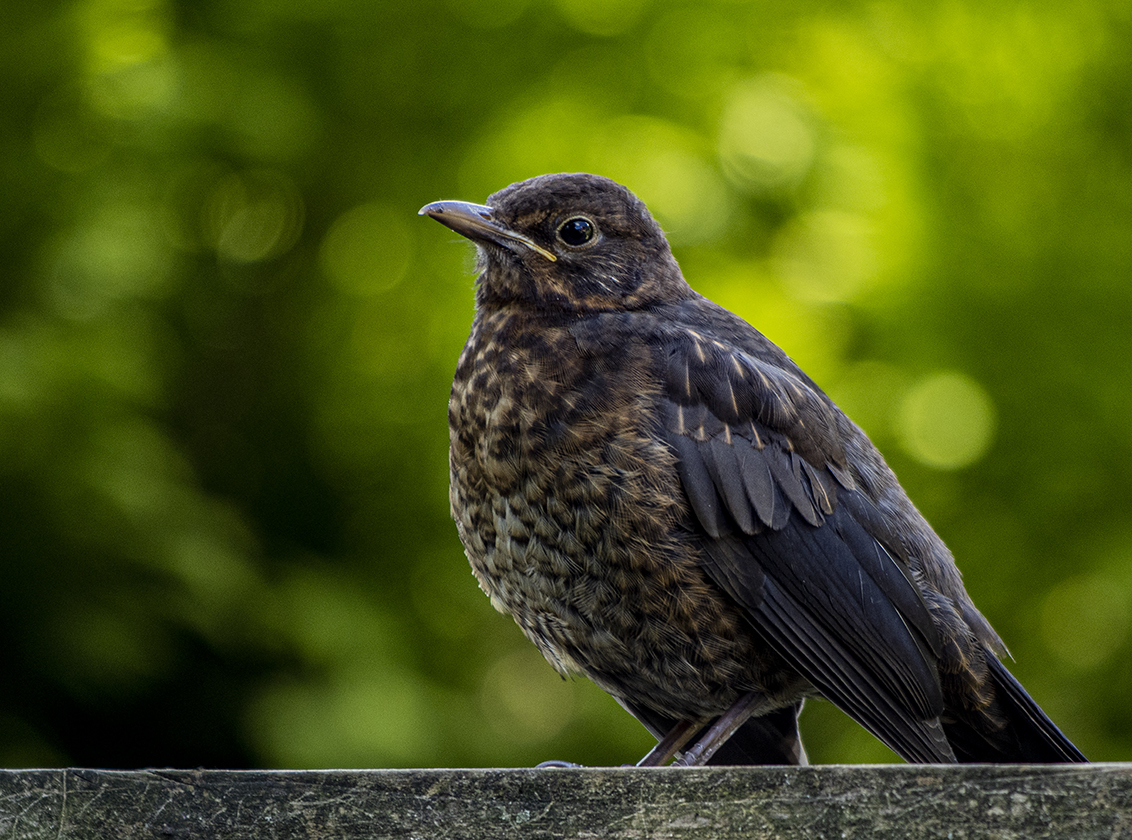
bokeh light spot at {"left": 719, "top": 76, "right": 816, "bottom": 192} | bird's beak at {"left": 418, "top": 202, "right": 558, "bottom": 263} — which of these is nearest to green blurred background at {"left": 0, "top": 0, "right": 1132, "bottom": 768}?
bokeh light spot at {"left": 719, "top": 76, "right": 816, "bottom": 192}

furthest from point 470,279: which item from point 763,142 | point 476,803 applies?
point 476,803

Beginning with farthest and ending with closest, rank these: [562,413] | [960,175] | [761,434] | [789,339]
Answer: [960,175]
[789,339]
[761,434]
[562,413]

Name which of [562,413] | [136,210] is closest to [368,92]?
[136,210]

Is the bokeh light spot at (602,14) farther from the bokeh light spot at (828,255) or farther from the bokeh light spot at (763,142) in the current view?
the bokeh light spot at (828,255)

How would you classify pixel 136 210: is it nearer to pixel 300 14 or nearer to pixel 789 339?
pixel 300 14

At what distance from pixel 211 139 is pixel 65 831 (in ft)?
10.1

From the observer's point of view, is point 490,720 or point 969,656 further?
point 490,720

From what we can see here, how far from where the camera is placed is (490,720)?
13.6ft

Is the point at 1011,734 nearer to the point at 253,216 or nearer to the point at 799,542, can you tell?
the point at 799,542

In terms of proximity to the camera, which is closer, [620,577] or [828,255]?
[620,577]

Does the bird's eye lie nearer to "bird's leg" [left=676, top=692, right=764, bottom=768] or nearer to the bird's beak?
the bird's beak

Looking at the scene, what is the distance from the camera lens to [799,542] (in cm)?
227

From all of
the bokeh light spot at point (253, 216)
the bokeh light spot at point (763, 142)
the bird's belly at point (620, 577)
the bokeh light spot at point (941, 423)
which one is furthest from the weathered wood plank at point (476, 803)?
the bokeh light spot at point (253, 216)

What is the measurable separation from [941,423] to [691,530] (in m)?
2.15
